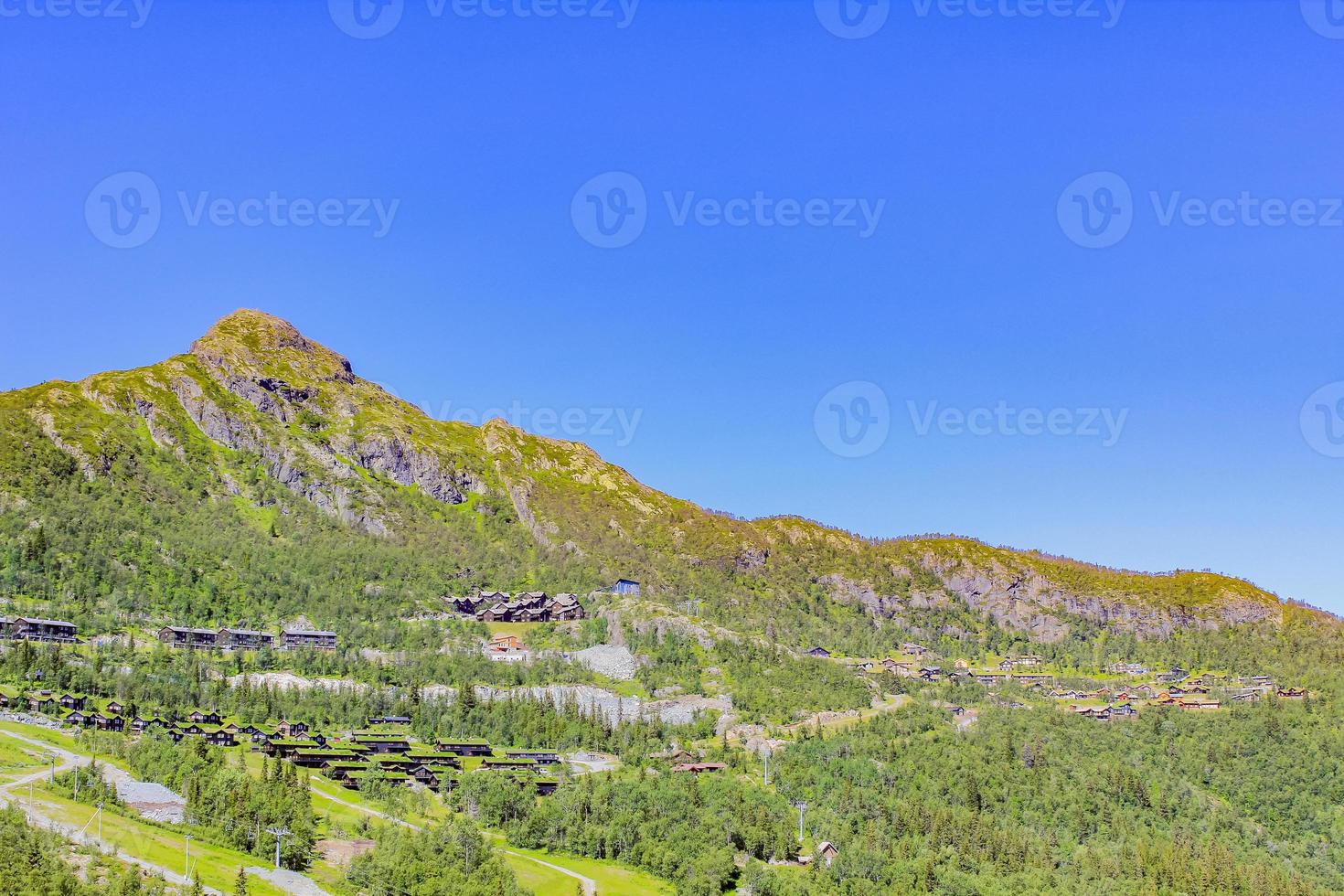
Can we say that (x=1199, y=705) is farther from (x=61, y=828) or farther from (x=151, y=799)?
(x=61, y=828)

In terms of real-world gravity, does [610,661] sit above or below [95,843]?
above

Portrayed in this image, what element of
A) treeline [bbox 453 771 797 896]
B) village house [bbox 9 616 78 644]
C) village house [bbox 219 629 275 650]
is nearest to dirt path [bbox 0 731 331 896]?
treeline [bbox 453 771 797 896]

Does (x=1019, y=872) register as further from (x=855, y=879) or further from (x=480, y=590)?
(x=480, y=590)

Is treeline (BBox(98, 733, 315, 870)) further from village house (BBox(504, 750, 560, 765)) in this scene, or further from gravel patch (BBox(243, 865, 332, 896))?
village house (BBox(504, 750, 560, 765))

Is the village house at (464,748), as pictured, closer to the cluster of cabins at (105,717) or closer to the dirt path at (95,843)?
the cluster of cabins at (105,717)

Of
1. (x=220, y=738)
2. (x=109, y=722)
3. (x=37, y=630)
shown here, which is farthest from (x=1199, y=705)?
(x=37, y=630)
